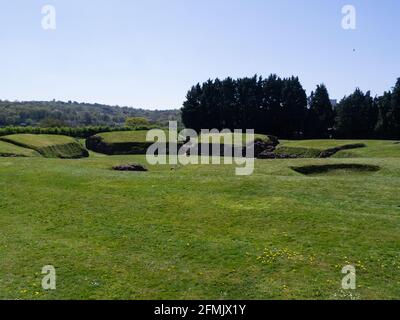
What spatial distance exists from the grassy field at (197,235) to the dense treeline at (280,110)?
7605 cm

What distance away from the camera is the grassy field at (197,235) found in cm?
1759

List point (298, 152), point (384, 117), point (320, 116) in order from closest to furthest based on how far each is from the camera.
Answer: point (298, 152)
point (384, 117)
point (320, 116)

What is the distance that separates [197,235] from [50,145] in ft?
203

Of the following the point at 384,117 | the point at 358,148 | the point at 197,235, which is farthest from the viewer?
the point at 384,117

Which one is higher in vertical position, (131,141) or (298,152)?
(131,141)

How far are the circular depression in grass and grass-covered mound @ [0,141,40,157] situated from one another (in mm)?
41531

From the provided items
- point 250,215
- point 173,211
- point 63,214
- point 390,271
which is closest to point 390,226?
point 390,271

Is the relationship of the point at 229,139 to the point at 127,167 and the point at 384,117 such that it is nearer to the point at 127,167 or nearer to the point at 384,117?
the point at 127,167

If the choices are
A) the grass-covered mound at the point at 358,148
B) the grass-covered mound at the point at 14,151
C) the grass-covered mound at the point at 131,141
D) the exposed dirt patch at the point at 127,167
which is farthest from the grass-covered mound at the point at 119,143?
the exposed dirt patch at the point at 127,167

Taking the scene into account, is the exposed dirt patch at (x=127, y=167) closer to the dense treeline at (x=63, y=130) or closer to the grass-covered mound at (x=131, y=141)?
the grass-covered mound at (x=131, y=141)

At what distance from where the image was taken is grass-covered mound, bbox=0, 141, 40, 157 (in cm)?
6322

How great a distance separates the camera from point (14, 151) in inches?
2598

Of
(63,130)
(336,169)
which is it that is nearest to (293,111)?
(63,130)
